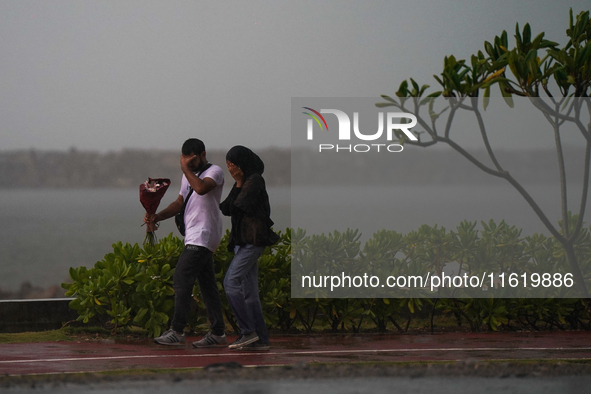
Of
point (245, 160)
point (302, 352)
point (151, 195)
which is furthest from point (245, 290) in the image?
point (151, 195)

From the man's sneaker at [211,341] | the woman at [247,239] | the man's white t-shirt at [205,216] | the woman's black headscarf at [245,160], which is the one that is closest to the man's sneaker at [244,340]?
the woman at [247,239]

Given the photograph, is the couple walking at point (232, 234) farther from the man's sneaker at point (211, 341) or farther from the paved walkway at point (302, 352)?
the paved walkway at point (302, 352)

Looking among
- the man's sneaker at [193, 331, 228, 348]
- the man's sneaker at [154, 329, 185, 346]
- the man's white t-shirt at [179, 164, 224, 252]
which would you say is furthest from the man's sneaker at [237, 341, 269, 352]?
the man's white t-shirt at [179, 164, 224, 252]

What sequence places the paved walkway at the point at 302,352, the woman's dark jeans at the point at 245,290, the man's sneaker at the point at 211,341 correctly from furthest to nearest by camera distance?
the man's sneaker at the point at 211,341 → the woman's dark jeans at the point at 245,290 → the paved walkway at the point at 302,352

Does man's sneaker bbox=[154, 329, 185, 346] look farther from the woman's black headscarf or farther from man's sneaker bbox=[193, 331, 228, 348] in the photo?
the woman's black headscarf

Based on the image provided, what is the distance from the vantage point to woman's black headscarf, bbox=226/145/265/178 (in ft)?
23.6

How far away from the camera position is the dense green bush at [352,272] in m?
7.90

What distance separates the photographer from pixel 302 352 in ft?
23.6

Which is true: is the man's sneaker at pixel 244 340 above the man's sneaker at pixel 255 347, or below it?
above

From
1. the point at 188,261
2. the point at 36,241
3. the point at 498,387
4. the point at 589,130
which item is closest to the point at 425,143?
the point at 589,130

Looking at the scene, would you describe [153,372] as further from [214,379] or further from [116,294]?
[116,294]

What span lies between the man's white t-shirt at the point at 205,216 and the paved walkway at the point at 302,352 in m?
1.04

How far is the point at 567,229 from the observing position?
884 cm

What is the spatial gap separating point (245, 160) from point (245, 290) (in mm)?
1215
